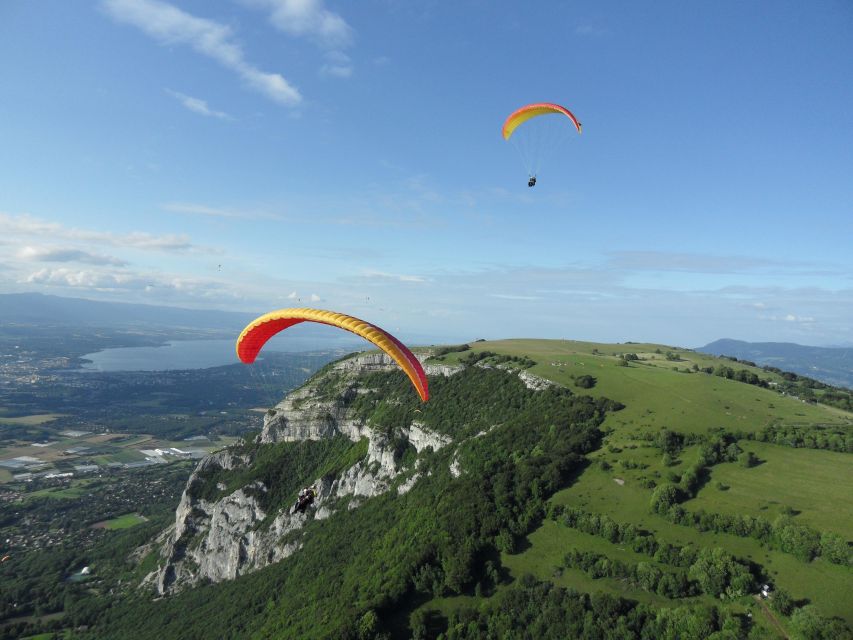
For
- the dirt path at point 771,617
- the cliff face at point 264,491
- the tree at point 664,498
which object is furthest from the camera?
the cliff face at point 264,491

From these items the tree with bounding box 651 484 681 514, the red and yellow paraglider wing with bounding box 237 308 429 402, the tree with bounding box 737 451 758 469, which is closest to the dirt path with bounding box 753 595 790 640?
the tree with bounding box 651 484 681 514

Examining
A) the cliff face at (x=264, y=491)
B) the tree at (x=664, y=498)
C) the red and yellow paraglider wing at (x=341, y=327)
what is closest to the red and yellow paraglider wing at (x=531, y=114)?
the red and yellow paraglider wing at (x=341, y=327)

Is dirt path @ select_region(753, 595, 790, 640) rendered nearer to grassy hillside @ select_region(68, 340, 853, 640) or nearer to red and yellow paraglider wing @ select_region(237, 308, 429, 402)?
grassy hillside @ select_region(68, 340, 853, 640)

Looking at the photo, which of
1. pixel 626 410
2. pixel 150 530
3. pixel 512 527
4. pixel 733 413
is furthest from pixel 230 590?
pixel 733 413

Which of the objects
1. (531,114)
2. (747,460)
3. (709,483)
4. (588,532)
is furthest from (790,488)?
(531,114)

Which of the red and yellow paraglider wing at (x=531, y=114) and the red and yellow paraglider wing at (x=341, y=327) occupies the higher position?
the red and yellow paraglider wing at (x=531, y=114)

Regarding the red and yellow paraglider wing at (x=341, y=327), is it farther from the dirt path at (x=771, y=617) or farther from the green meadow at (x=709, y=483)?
the dirt path at (x=771, y=617)
